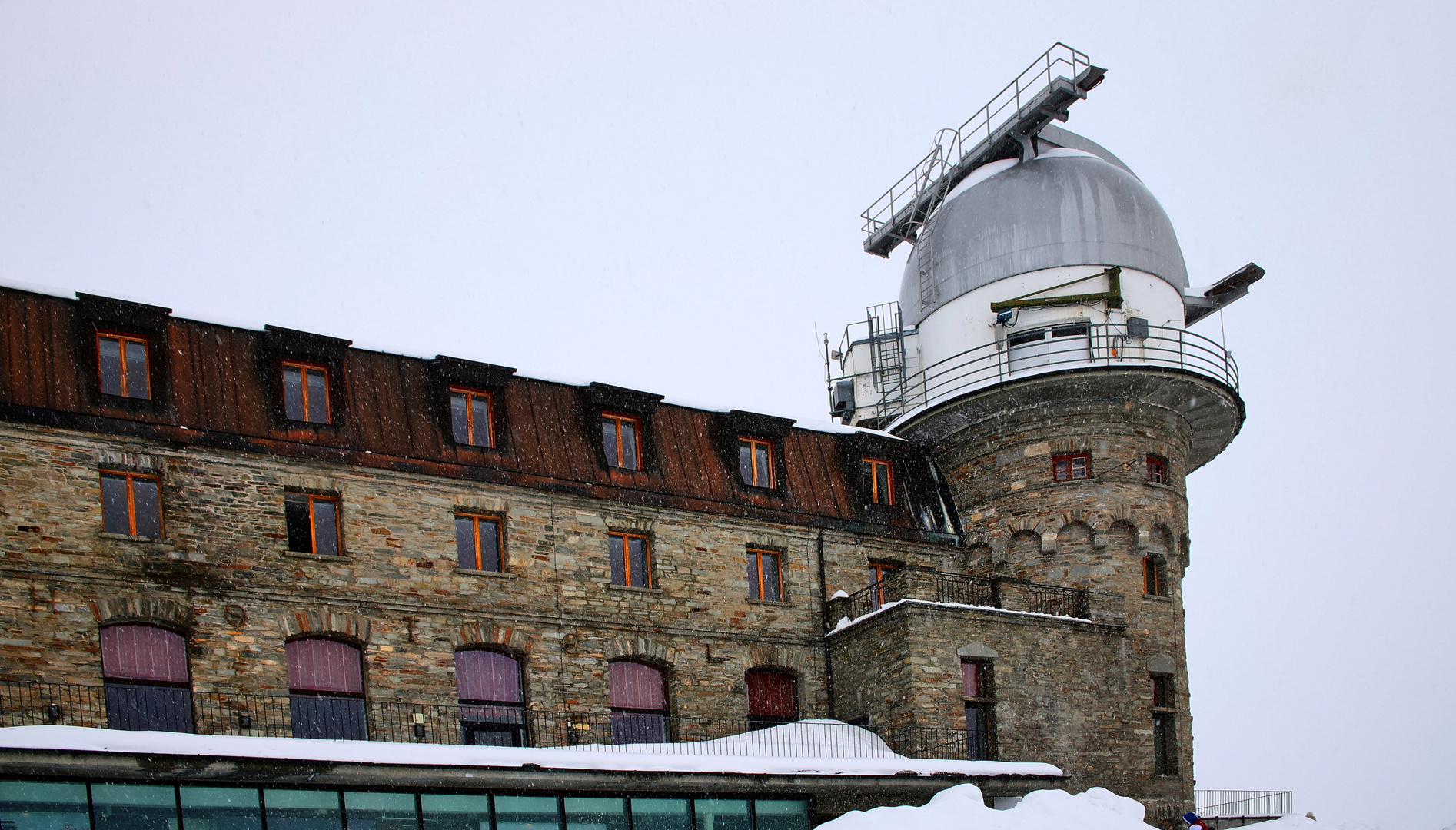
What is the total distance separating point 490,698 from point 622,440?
605 centimetres

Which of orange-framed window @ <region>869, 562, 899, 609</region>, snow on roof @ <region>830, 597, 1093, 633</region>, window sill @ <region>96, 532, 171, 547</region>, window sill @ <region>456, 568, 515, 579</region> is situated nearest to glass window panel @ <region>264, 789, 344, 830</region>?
window sill @ <region>96, 532, 171, 547</region>

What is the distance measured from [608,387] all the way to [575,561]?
374 cm

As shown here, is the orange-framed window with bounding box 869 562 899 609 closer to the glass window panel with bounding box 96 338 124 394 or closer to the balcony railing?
the balcony railing

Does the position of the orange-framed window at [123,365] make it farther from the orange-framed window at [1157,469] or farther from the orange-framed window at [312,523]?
the orange-framed window at [1157,469]

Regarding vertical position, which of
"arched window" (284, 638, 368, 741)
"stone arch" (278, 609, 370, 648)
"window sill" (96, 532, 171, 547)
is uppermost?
"window sill" (96, 532, 171, 547)

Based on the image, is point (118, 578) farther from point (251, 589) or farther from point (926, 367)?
point (926, 367)

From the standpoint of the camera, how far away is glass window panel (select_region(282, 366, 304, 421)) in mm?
26688

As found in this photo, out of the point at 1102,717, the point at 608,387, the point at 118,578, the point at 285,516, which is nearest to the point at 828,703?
the point at 1102,717

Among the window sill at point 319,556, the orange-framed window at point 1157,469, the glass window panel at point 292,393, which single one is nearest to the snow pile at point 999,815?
the orange-framed window at point 1157,469

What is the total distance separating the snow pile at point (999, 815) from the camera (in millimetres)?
24000

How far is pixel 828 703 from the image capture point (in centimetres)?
3092

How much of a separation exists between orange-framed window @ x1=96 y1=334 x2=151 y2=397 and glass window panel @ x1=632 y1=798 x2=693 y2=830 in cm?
1091

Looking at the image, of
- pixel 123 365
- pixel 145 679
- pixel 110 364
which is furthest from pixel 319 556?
pixel 110 364

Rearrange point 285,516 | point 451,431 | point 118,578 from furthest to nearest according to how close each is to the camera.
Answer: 1. point 451,431
2. point 285,516
3. point 118,578
